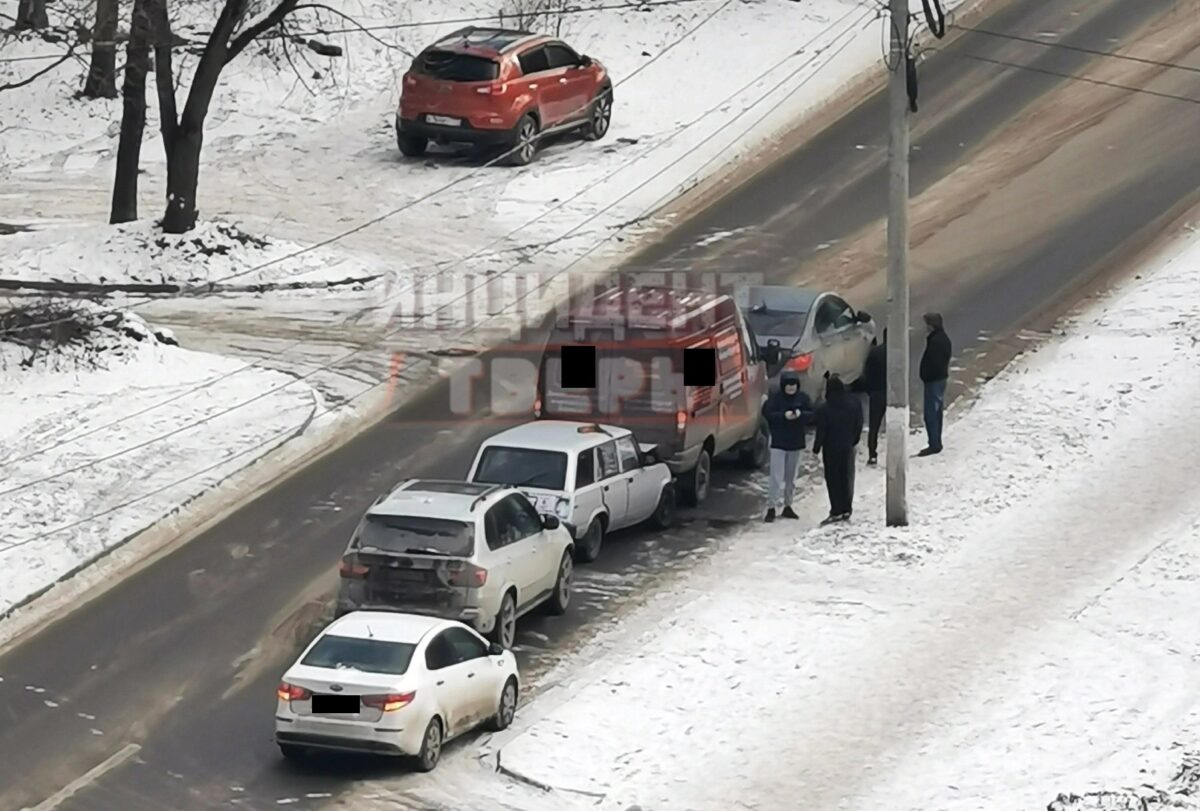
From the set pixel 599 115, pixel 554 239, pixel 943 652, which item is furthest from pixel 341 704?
pixel 599 115

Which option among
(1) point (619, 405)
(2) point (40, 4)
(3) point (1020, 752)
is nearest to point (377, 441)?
(1) point (619, 405)

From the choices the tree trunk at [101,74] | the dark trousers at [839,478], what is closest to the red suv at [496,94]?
the tree trunk at [101,74]

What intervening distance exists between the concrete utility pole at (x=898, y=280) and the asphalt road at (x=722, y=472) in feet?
6.11

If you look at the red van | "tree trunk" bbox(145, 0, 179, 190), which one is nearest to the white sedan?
the red van

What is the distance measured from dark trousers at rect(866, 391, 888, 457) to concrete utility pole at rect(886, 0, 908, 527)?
204 cm

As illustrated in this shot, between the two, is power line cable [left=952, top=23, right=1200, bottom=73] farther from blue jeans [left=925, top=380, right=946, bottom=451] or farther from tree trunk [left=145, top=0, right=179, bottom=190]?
tree trunk [left=145, top=0, right=179, bottom=190]

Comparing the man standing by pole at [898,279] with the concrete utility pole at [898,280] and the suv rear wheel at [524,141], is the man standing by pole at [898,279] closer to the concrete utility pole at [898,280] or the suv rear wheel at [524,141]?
the concrete utility pole at [898,280]

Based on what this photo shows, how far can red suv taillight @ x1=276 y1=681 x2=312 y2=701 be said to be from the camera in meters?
16.0

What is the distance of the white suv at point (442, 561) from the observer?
712 inches

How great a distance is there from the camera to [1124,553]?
20.9 metres

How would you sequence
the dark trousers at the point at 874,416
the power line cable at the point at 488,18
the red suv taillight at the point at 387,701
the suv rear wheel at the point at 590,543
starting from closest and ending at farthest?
the red suv taillight at the point at 387,701 < the suv rear wheel at the point at 590,543 < the dark trousers at the point at 874,416 < the power line cable at the point at 488,18

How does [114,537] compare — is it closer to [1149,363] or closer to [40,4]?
[1149,363]

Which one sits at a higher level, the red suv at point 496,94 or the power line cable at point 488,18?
the power line cable at point 488,18

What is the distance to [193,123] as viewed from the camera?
99.0 feet
